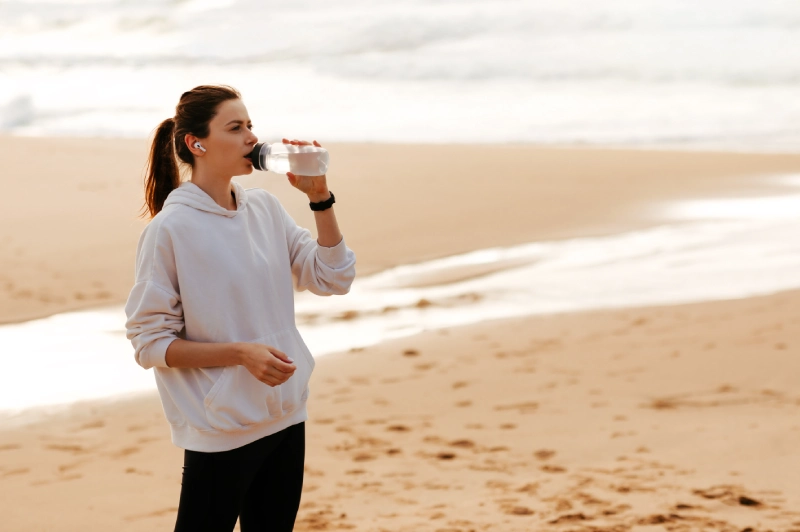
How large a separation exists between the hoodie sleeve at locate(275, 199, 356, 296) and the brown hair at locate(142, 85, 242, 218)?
290mm

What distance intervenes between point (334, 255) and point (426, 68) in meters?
29.6

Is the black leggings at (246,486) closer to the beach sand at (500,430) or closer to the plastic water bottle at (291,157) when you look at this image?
the plastic water bottle at (291,157)

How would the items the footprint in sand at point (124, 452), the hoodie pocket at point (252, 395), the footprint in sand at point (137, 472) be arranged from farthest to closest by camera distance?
the footprint in sand at point (124, 452) → the footprint in sand at point (137, 472) → the hoodie pocket at point (252, 395)

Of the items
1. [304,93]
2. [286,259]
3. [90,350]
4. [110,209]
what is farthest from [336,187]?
[304,93]

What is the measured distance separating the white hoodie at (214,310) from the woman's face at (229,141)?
85 mm

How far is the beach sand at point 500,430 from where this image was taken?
439 centimetres

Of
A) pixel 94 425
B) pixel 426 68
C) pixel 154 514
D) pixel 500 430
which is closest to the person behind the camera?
pixel 154 514

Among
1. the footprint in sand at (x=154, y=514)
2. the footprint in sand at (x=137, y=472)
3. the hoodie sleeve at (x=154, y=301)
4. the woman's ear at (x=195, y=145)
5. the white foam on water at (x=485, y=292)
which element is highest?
the woman's ear at (x=195, y=145)

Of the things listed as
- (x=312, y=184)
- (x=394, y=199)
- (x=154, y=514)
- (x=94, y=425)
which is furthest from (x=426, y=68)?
(x=312, y=184)

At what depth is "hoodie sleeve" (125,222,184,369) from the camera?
228 cm

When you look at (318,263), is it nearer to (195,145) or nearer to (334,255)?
(334,255)

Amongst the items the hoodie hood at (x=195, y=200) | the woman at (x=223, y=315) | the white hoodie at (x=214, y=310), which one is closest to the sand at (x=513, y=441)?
the woman at (x=223, y=315)

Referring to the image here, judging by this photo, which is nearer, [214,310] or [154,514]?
[214,310]

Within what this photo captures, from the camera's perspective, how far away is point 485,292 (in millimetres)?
8742
